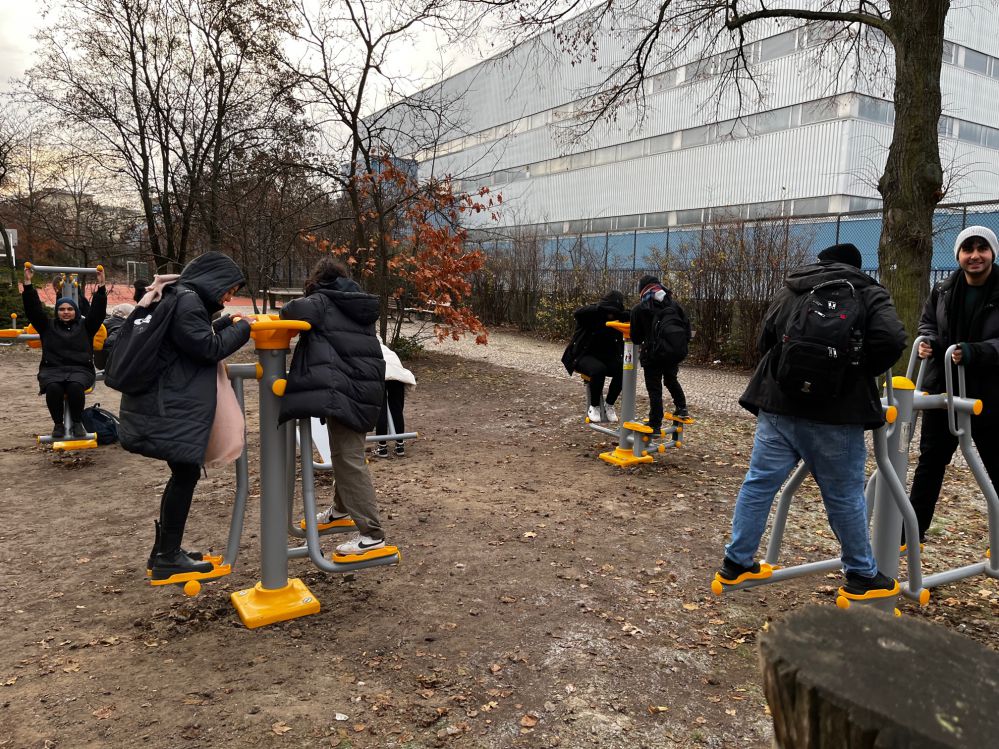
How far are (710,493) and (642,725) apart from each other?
3230mm

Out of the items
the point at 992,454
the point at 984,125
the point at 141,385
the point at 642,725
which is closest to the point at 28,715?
the point at 141,385

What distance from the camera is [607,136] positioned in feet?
93.4

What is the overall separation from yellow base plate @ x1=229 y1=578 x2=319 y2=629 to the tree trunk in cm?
695

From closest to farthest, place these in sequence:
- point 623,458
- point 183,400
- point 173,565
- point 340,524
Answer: point 183,400 → point 173,565 → point 340,524 → point 623,458

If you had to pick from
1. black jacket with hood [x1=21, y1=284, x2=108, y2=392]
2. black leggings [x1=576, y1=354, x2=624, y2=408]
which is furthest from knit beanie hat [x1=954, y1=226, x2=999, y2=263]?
black jacket with hood [x1=21, y1=284, x2=108, y2=392]

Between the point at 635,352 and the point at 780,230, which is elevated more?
the point at 780,230

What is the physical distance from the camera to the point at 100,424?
6.97m

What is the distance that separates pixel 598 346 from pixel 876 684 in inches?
244

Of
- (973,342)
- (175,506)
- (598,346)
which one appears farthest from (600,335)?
(175,506)

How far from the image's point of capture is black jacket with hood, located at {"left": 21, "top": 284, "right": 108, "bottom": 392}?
6656mm

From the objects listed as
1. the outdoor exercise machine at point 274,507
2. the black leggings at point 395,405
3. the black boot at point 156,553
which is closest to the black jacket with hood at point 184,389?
the outdoor exercise machine at point 274,507

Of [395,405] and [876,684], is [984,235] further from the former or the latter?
→ [395,405]

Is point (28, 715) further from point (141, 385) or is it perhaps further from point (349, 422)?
point (349, 422)

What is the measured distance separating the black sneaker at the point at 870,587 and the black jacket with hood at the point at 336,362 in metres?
2.33
